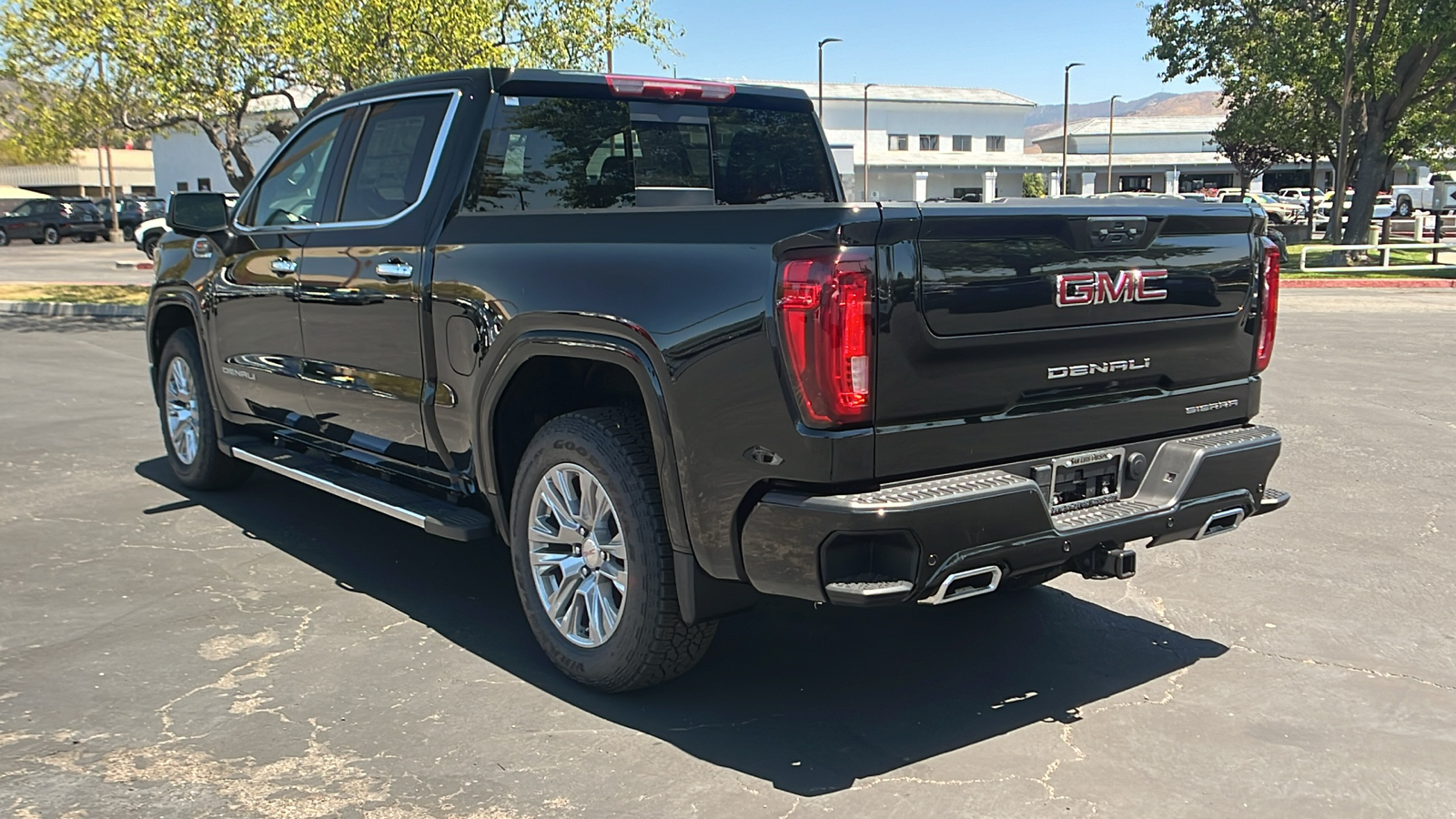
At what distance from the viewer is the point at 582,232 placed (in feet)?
13.0

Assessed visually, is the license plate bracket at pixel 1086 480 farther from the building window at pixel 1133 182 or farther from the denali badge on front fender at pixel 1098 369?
the building window at pixel 1133 182

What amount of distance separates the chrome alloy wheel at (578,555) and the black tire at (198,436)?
2.99 m

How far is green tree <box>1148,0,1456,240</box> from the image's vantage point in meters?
25.3

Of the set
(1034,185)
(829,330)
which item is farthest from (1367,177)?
(1034,185)

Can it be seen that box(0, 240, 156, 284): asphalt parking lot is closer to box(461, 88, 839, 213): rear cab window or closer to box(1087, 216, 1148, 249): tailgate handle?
box(461, 88, 839, 213): rear cab window

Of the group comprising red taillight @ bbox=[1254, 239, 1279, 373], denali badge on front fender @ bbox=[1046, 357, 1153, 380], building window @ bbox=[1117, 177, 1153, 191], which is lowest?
denali badge on front fender @ bbox=[1046, 357, 1153, 380]

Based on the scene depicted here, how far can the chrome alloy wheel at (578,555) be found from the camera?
12.7 ft

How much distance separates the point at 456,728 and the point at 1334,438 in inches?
257

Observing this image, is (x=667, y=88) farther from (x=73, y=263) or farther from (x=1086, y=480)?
(x=73, y=263)

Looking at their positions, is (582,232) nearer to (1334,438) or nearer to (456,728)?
(456,728)

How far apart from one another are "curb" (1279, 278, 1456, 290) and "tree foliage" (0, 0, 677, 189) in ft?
44.1

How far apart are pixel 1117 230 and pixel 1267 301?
0.88m

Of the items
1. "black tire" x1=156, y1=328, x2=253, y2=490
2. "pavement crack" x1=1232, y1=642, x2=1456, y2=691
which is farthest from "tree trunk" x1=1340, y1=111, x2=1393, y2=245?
"black tire" x1=156, y1=328, x2=253, y2=490

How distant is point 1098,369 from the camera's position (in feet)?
12.1
